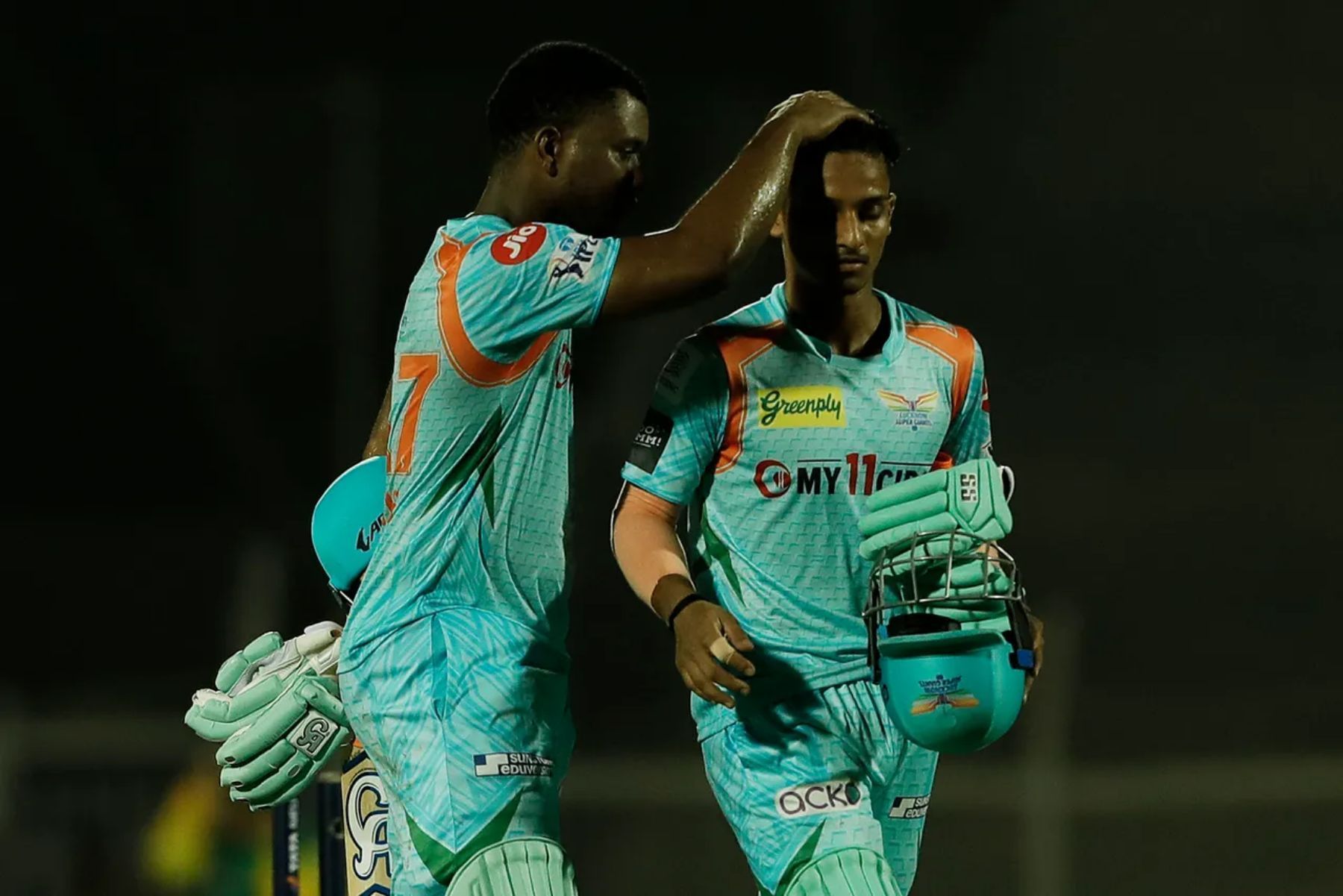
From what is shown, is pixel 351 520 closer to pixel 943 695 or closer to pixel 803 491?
pixel 803 491

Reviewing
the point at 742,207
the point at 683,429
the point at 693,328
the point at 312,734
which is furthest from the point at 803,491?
the point at 693,328

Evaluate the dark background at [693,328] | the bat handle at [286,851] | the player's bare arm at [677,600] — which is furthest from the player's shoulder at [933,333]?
the dark background at [693,328]

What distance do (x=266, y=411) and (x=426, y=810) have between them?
397 centimetres

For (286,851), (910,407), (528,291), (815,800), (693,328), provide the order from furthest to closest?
(693,328), (286,851), (910,407), (815,800), (528,291)

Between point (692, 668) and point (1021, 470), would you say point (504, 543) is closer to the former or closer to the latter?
point (692, 668)

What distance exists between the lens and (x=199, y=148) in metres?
6.05

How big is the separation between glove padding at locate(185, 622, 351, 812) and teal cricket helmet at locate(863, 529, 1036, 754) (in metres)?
0.79

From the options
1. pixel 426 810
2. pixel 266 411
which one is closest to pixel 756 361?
pixel 426 810

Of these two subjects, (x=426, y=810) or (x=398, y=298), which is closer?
(x=426, y=810)

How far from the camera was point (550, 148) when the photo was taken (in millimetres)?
2309

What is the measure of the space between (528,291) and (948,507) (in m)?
0.62

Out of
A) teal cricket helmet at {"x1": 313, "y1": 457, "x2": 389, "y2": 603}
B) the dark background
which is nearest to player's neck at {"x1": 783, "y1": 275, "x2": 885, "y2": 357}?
teal cricket helmet at {"x1": 313, "y1": 457, "x2": 389, "y2": 603}

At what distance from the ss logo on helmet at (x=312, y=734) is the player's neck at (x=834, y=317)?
904 mm

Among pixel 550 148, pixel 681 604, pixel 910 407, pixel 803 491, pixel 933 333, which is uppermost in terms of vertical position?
pixel 550 148
